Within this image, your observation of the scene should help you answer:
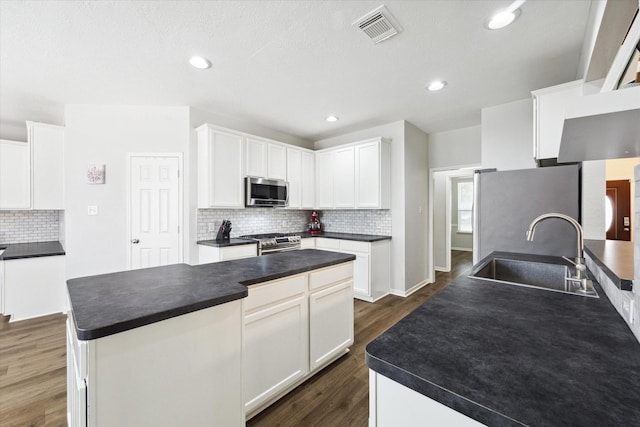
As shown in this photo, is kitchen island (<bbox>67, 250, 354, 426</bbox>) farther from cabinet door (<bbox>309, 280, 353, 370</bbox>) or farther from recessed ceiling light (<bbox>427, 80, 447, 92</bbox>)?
recessed ceiling light (<bbox>427, 80, 447, 92</bbox>)

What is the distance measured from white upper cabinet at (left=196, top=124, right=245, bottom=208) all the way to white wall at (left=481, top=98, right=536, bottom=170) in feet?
10.7

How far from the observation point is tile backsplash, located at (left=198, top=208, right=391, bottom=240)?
3.87 m

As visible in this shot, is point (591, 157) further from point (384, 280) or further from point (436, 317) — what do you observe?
point (384, 280)

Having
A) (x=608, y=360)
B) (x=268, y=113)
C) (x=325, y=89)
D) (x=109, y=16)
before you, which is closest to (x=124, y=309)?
(x=608, y=360)

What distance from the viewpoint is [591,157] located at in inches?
54.5

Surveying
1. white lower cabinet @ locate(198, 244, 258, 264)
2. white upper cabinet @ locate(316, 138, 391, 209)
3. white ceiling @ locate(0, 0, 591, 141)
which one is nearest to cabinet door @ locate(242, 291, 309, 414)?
white lower cabinet @ locate(198, 244, 258, 264)

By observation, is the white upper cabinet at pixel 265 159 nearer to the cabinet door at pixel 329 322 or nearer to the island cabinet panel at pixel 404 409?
the cabinet door at pixel 329 322

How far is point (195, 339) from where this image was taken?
1268 mm

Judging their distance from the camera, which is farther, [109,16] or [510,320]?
[109,16]

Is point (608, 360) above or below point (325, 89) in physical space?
below

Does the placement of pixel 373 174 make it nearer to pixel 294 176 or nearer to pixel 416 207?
pixel 416 207

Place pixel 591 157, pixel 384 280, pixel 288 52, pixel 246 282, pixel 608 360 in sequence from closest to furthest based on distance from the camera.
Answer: pixel 608 360
pixel 591 157
pixel 246 282
pixel 288 52
pixel 384 280

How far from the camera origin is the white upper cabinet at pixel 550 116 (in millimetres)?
2105

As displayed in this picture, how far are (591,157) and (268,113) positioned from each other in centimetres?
344
